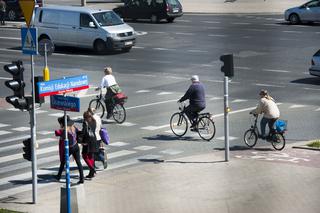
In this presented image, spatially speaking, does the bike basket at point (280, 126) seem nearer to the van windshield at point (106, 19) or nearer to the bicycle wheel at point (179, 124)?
the bicycle wheel at point (179, 124)

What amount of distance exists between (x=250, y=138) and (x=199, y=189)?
4.32 meters

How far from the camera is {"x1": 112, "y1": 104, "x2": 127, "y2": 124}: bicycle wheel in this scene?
83.1ft

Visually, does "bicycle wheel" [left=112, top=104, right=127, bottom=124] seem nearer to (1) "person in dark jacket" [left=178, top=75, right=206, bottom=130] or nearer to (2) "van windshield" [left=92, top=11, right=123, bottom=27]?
(1) "person in dark jacket" [left=178, top=75, right=206, bottom=130]

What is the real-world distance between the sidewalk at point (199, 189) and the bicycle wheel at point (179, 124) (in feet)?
9.20

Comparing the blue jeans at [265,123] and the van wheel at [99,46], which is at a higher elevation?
the van wheel at [99,46]

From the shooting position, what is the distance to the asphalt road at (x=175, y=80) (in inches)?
880

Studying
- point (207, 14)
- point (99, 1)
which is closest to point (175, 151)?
point (207, 14)

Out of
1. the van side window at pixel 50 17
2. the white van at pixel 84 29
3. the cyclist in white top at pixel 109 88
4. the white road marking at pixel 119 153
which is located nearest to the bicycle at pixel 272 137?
the white road marking at pixel 119 153

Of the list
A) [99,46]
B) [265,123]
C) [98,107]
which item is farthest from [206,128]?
[99,46]

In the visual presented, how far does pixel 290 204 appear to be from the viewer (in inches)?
664

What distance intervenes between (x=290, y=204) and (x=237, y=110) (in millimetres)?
10075

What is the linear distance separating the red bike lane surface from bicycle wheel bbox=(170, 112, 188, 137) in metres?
2.24

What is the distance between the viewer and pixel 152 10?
5134cm

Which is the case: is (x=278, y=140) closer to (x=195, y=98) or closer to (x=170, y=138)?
(x=195, y=98)
